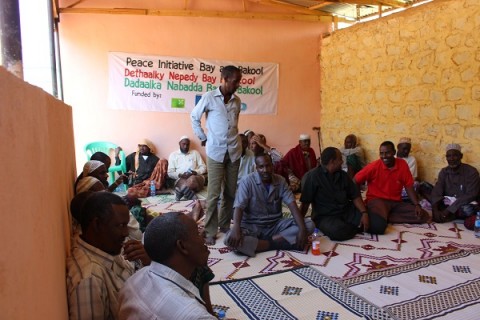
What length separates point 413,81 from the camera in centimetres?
569

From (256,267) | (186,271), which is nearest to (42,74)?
(256,267)

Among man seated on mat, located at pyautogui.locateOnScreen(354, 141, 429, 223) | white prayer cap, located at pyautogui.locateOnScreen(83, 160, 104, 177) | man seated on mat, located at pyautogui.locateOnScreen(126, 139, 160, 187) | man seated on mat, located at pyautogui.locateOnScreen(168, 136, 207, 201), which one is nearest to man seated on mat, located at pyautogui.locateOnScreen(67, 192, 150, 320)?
white prayer cap, located at pyautogui.locateOnScreen(83, 160, 104, 177)

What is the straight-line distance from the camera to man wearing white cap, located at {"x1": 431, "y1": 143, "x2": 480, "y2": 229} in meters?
4.20

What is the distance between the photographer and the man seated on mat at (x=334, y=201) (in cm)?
367

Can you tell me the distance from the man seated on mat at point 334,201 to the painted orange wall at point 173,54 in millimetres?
3609

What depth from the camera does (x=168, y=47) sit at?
668cm

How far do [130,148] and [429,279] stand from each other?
526 centimetres

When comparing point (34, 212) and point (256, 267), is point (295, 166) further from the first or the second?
point (34, 212)

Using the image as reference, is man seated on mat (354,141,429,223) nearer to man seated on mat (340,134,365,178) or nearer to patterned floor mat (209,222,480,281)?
patterned floor mat (209,222,480,281)

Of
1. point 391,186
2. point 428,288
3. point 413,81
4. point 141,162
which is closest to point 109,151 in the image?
point 141,162

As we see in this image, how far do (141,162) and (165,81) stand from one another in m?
1.53

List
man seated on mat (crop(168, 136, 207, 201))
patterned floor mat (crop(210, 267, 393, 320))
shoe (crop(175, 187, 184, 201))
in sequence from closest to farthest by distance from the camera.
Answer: patterned floor mat (crop(210, 267, 393, 320)) → shoe (crop(175, 187, 184, 201)) → man seated on mat (crop(168, 136, 207, 201))

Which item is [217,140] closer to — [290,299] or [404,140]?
[290,299]

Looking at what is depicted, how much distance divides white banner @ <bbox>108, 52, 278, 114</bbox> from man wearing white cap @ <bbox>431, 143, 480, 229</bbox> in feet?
A: 12.4
